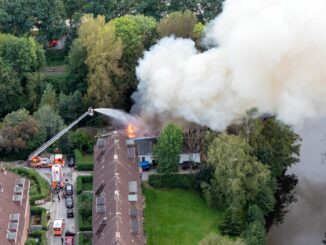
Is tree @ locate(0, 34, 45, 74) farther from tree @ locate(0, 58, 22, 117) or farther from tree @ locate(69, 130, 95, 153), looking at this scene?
tree @ locate(69, 130, 95, 153)

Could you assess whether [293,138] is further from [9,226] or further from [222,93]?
[9,226]

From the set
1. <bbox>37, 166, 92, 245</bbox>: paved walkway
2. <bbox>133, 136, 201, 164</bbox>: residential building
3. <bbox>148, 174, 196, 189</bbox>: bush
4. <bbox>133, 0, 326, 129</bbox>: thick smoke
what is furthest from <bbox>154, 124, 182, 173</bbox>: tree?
<bbox>37, 166, 92, 245</bbox>: paved walkway

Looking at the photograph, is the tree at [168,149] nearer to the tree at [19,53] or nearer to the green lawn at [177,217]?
the green lawn at [177,217]

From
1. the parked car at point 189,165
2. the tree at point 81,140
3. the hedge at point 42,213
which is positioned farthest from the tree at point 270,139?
the hedge at point 42,213

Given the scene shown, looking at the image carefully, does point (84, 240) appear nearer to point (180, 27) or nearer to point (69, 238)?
point (69, 238)

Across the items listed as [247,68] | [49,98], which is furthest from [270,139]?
[49,98]

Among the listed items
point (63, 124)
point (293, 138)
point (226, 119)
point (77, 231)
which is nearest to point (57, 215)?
point (77, 231)
